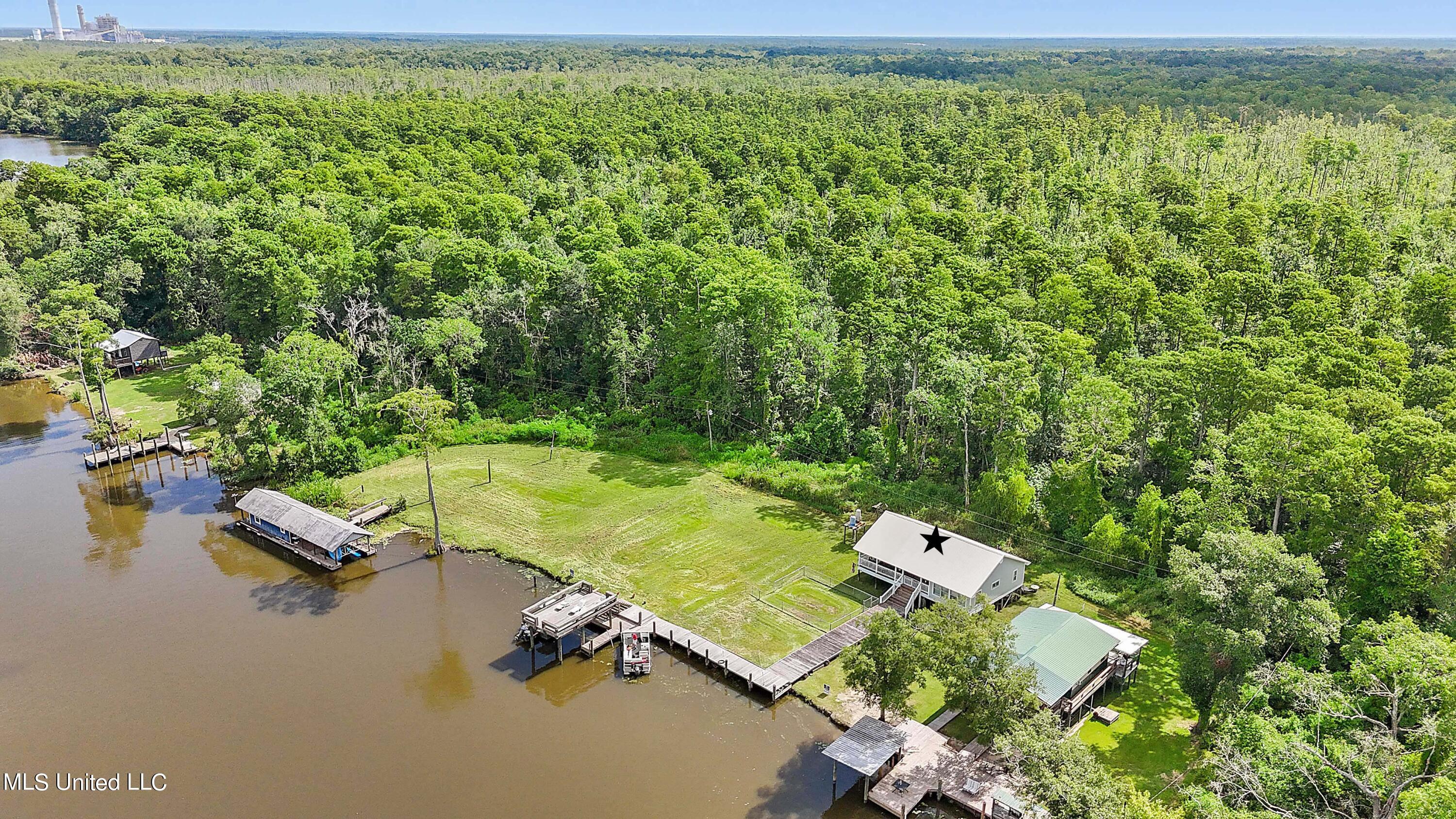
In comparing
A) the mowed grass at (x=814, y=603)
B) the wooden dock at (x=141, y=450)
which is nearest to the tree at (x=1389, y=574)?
the mowed grass at (x=814, y=603)

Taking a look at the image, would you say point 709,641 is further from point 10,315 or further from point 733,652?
point 10,315

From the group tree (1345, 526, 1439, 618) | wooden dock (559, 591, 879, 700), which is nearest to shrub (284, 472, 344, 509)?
wooden dock (559, 591, 879, 700)

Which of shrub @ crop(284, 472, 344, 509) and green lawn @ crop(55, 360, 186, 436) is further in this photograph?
green lawn @ crop(55, 360, 186, 436)

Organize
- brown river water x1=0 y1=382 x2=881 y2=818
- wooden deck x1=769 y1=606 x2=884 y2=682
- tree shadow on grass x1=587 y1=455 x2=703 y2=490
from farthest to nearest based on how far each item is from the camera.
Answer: tree shadow on grass x1=587 y1=455 x2=703 y2=490, wooden deck x1=769 y1=606 x2=884 y2=682, brown river water x1=0 y1=382 x2=881 y2=818

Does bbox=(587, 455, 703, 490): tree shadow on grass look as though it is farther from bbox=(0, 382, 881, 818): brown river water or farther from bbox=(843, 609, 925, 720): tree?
bbox=(843, 609, 925, 720): tree

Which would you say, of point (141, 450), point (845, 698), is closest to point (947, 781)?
point (845, 698)
